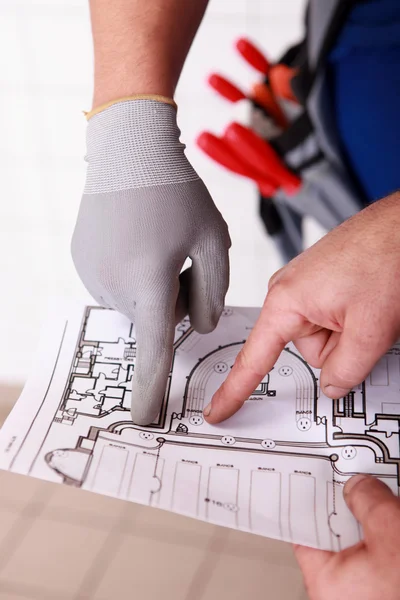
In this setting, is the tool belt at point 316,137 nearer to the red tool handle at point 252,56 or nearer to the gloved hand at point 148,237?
the red tool handle at point 252,56

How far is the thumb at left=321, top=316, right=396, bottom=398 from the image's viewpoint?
2.12 ft

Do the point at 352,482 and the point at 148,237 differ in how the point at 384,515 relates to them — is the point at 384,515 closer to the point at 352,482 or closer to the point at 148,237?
the point at 352,482

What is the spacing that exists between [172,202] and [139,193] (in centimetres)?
4

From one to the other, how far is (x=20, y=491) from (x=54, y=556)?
17cm

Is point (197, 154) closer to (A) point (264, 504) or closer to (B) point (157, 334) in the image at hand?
(B) point (157, 334)

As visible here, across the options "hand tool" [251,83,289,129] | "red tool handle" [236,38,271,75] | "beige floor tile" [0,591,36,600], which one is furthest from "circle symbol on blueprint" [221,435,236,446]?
"red tool handle" [236,38,271,75]

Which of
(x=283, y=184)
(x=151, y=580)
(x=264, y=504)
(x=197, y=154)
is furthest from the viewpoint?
(x=197, y=154)

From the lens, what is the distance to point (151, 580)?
864 mm

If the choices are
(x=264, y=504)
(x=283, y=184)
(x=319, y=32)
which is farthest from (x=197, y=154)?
(x=264, y=504)

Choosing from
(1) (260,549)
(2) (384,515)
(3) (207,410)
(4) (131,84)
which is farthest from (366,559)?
(4) (131,84)

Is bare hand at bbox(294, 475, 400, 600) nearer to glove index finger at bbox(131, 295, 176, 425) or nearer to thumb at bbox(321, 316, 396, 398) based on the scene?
thumb at bbox(321, 316, 396, 398)

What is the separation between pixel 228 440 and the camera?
2.38ft

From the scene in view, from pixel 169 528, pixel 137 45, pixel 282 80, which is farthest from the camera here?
pixel 282 80

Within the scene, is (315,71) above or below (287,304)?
above
